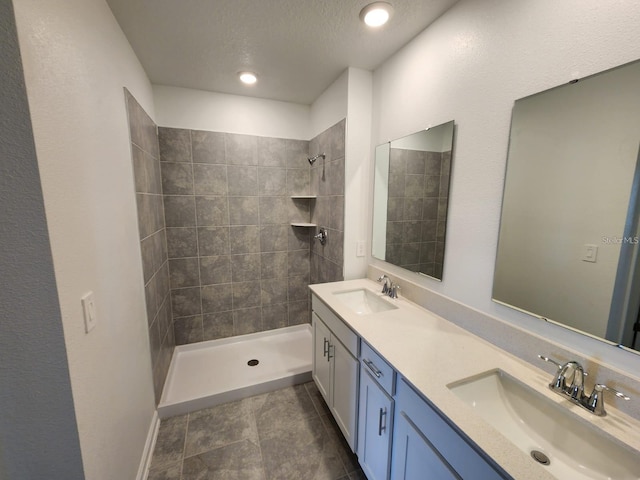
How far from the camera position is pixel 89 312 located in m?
0.93

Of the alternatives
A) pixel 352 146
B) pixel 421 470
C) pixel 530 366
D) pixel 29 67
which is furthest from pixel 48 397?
pixel 352 146

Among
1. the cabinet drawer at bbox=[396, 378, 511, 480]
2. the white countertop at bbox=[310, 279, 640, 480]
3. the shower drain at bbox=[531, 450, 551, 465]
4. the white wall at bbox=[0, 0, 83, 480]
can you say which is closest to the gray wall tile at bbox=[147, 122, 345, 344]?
the white countertop at bbox=[310, 279, 640, 480]

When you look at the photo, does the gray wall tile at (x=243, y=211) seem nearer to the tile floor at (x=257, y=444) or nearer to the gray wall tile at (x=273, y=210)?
the gray wall tile at (x=273, y=210)

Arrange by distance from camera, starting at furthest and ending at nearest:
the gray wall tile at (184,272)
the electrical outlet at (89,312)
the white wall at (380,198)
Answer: the gray wall tile at (184,272), the white wall at (380,198), the electrical outlet at (89,312)

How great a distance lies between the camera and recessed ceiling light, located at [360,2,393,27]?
1.32 metres

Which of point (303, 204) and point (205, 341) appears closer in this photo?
point (205, 341)

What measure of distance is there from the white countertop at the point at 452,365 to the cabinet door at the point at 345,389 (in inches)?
9.7

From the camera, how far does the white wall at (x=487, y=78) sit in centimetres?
85

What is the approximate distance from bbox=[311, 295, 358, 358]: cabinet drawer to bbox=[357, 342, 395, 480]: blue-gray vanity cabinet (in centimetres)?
7

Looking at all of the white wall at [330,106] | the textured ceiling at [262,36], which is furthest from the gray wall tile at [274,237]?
the textured ceiling at [262,36]

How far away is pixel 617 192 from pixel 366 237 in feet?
4.92

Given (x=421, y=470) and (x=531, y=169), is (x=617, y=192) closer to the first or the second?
(x=531, y=169)

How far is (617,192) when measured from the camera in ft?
2.63

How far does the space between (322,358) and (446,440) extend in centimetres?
115
